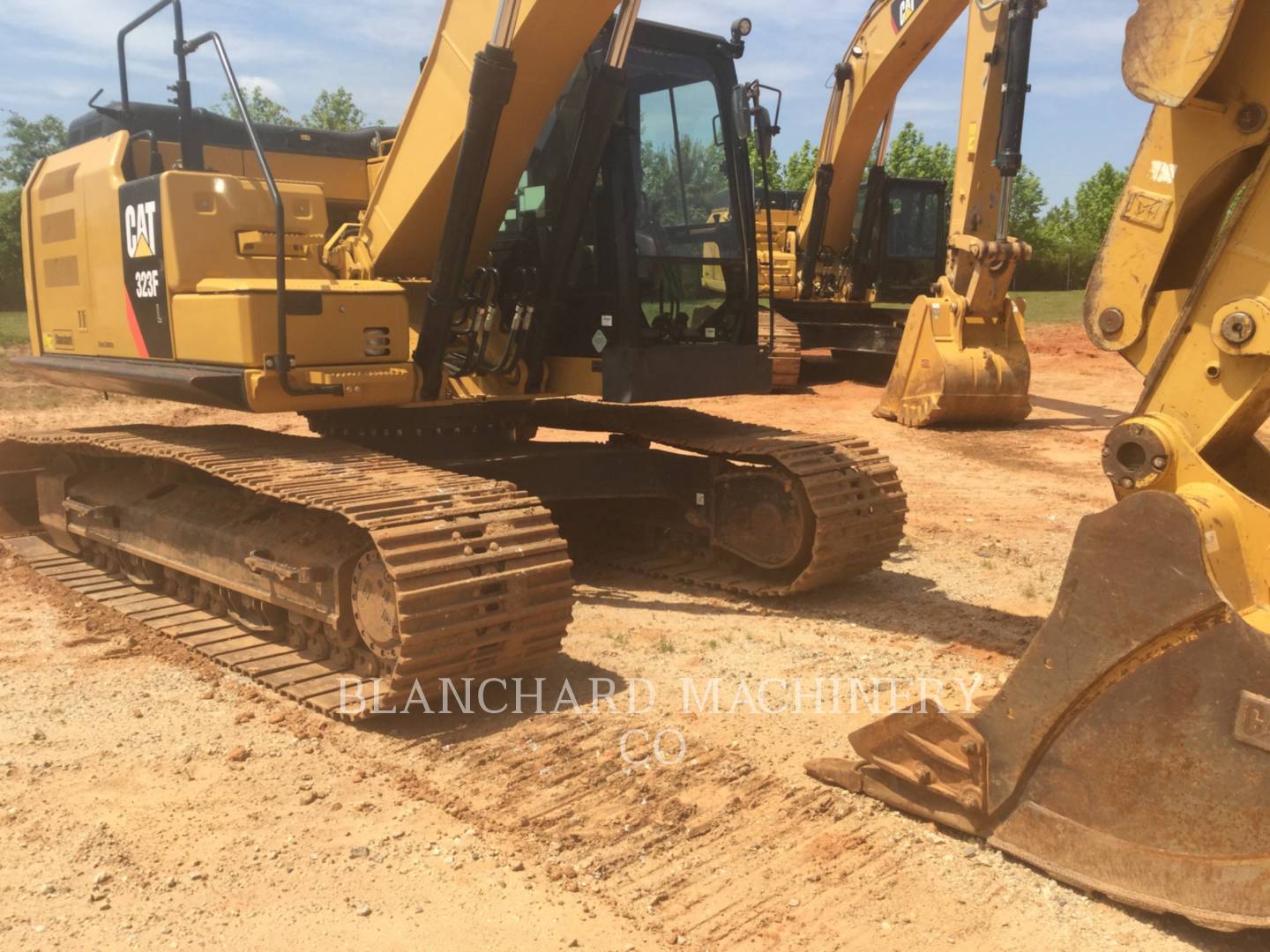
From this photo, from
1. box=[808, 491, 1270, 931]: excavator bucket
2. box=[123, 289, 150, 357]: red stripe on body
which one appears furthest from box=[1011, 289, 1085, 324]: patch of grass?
box=[808, 491, 1270, 931]: excavator bucket

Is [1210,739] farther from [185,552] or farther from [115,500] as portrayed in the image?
[115,500]

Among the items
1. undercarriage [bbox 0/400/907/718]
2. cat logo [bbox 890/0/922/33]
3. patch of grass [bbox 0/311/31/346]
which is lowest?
patch of grass [bbox 0/311/31/346]

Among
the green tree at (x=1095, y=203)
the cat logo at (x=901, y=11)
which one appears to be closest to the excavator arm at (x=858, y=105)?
the cat logo at (x=901, y=11)

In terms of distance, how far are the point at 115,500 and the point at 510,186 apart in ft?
9.49

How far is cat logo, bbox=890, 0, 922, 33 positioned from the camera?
13164 mm

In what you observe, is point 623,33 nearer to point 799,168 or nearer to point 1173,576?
point 1173,576

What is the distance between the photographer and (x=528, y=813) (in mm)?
3768

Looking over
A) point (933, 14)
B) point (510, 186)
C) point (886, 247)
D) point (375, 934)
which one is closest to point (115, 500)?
point (510, 186)

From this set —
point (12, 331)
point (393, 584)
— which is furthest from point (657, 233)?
point (12, 331)

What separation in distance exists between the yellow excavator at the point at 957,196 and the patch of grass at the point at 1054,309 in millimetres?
8063

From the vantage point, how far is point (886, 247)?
56.7 ft

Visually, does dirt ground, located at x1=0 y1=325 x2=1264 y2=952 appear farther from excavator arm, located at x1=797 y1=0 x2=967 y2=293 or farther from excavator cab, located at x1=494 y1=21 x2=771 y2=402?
excavator arm, located at x1=797 y1=0 x2=967 y2=293

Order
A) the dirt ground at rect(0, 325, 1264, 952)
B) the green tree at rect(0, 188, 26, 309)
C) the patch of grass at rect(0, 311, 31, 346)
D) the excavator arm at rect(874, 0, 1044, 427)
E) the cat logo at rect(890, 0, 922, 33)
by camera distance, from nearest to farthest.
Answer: the dirt ground at rect(0, 325, 1264, 952) → the excavator arm at rect(874, 0, 1044, 427) → the cat logo at rect(890, 0, 922, 33) → the patch of grass at rect(0, 311, 31, 346) → the green tree at rect(0, 188, 26, 309)

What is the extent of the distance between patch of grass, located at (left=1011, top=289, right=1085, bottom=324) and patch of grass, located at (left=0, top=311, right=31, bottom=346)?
20.0m
